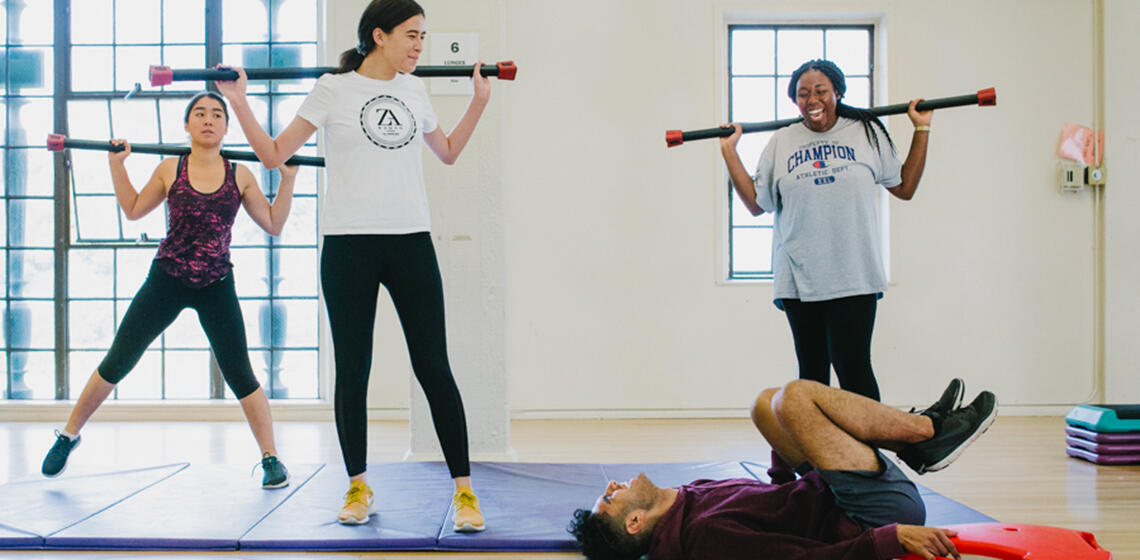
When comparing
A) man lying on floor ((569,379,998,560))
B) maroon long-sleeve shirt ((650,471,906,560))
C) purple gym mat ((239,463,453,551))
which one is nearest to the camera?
maroon long-sleeve shirt ((650,471,906,560))

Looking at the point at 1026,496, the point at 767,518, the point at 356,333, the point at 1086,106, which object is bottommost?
the point at 1026,496

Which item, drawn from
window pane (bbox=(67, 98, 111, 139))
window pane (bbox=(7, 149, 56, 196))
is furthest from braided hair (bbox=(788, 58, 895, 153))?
window pane (bbox=(7, 149, 56, 196))

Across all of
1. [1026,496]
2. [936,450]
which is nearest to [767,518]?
[936,450]

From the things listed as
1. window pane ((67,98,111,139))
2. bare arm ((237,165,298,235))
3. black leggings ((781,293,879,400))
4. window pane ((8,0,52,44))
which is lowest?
black leggings ((781,293,879,400))

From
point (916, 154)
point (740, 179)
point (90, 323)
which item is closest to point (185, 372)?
point (90, 323)

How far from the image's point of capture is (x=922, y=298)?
4.69 m

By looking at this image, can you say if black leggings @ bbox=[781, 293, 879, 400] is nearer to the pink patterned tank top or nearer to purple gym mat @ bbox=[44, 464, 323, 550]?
purple gym mat @ bbox=[44, 464, 323, 550]

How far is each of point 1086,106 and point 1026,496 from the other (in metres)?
2.89

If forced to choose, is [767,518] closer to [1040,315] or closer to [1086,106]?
[1040,315]

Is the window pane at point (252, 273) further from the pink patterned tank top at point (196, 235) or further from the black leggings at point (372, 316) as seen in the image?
the black leggings at point (372, 316)

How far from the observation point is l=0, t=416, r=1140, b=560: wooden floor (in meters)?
2.54

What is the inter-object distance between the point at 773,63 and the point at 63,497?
13.6ft

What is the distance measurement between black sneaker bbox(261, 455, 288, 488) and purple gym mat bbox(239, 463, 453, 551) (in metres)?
0.09

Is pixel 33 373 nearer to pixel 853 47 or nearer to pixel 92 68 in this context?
pixel 92 68
